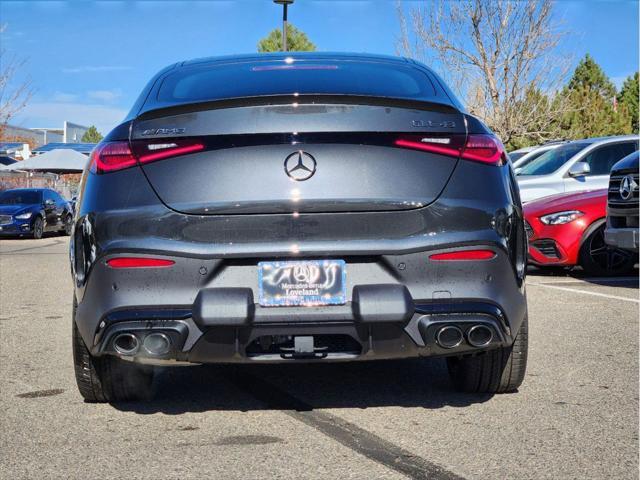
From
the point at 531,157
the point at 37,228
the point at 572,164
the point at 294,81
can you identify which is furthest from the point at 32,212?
the point at 294,81

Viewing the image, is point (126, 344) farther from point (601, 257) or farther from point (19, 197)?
point (19, 197)

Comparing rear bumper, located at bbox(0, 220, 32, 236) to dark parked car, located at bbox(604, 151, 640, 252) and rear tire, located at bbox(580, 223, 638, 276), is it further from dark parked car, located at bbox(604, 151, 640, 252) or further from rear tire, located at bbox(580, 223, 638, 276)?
dark parked car, located at bbox(604, 151, 640, 252)

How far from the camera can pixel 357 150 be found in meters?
→ 3.67

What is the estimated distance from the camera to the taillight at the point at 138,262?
11.9 feet

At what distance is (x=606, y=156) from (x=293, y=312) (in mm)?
A: 10698

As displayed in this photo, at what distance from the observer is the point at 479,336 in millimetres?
3707

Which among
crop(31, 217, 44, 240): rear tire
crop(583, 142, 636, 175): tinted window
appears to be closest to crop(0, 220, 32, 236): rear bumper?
crop(31, 217, 44, 240): rear tire

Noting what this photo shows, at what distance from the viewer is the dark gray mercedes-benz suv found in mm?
3598

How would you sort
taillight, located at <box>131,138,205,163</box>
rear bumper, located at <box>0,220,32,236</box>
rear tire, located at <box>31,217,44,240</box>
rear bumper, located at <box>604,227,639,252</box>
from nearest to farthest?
1. taillight, located at <box>131,138,205,163</box>
2. rear bumper, located at <box>604,227,639,252</box>
3. rear bumper, located at <box>0,220,32,236</box>
4. rear tire, located at <box>31,217,44,240</box>

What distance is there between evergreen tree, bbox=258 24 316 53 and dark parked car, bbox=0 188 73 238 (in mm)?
24921

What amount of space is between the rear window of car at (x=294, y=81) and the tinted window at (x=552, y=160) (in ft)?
32.7

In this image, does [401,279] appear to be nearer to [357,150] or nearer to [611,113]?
[357,150]

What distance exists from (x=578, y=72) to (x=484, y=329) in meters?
50.5

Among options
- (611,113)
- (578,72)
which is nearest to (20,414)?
(611,113)
